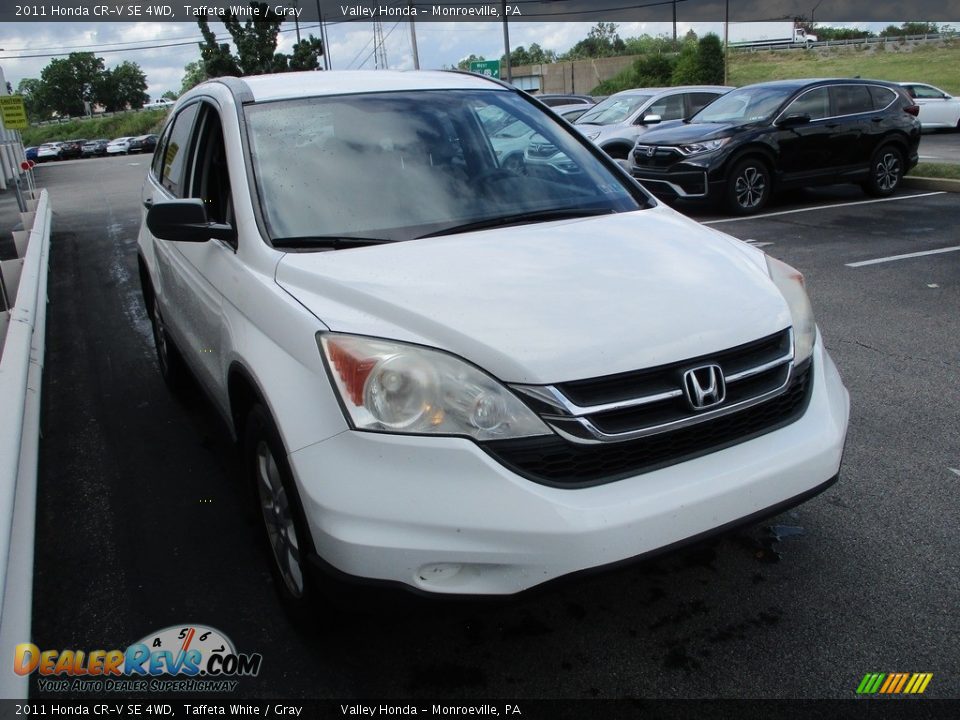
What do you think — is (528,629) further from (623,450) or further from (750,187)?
(750,187)

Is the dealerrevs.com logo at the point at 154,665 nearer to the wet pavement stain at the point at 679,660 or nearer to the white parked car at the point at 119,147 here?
the wet pavement stain at the point at 679,660

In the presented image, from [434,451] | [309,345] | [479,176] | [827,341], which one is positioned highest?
[479,176]

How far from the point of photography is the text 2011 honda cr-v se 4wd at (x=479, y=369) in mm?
2123

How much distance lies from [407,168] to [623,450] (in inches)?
62.2

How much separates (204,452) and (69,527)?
80cm

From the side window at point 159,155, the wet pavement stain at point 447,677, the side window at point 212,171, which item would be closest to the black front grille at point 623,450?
the wet pavement stain at point 447,677

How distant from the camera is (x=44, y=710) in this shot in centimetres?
252

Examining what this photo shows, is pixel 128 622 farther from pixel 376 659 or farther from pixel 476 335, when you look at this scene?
pixel 476 335

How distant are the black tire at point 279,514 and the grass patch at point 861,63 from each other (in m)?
42.0

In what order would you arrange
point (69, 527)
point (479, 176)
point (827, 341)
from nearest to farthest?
point (479, 176) < point (69, 527) < point (827, 341)

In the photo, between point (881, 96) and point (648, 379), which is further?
point (881, 96)

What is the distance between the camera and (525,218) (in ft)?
10.3

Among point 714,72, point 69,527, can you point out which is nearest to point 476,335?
point 69,527

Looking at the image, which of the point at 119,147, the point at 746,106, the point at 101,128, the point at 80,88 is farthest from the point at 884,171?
the point at 80,88
